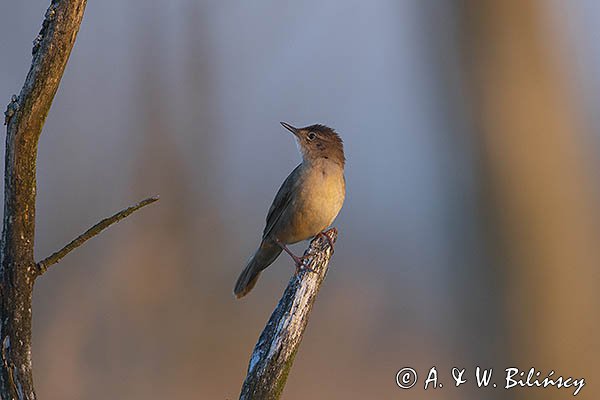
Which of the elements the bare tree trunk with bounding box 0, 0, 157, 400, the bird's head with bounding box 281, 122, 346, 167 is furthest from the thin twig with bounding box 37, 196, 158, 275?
the bird's head with bounding box 281, 122, 346, 167

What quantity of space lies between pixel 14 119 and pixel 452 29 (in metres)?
1.81

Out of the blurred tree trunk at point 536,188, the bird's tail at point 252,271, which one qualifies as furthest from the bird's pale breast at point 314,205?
the blurred tree trunk at point 536,188

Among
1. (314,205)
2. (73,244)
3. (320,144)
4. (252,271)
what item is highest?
(320,144)

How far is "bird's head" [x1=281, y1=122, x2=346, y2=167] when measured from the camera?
422cm

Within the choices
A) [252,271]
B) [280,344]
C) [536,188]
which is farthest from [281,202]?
[280,344]

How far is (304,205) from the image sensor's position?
3920 mm

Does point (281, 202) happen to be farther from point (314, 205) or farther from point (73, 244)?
point (73, 244)

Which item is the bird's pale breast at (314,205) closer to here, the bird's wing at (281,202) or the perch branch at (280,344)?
the bird's wing at (281,202)

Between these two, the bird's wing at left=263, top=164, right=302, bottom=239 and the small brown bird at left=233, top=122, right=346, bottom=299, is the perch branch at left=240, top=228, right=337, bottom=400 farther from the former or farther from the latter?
the bird's wing at left=263, top=164, right=302, bottom=239

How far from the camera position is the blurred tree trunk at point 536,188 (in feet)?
8.79

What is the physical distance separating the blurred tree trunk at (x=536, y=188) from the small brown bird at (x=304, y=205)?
4.12 feet

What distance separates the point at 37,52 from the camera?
1.57 meters

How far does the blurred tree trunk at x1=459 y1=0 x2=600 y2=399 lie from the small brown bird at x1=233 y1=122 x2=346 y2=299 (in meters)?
1.26

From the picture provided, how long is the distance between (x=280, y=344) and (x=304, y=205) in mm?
1964
